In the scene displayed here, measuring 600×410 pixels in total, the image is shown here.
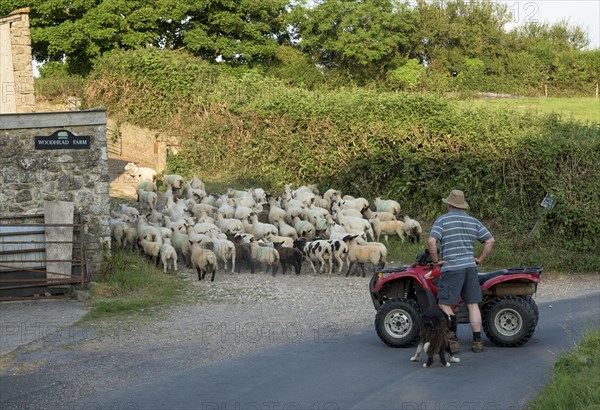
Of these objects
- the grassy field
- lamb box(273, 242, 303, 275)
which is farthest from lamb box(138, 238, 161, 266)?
the grassy field

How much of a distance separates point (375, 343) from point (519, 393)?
9.29 feet

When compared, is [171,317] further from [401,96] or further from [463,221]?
[401,96]

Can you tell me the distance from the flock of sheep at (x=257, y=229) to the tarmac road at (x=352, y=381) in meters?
5.83

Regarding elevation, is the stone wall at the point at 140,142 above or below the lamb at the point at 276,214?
above

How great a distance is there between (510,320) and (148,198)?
13.0m

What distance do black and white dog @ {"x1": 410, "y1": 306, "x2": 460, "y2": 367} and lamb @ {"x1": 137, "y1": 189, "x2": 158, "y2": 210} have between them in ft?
43.1

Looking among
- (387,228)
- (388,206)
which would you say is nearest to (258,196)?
(388,206)

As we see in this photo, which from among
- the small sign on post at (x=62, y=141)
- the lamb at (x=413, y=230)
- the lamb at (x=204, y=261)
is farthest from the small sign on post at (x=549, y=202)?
the small sign on post at (x=62, y=141)

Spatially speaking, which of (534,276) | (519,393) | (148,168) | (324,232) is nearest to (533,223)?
A: (324,232)

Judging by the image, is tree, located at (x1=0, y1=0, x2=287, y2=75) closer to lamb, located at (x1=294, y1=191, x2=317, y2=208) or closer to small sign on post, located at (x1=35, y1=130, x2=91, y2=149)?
lamb, located at (x1=294, y1=191, x2=317, y2=208)

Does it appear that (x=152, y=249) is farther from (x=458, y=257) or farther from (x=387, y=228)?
(x=458, y=257)

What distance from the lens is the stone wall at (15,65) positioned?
883 inches

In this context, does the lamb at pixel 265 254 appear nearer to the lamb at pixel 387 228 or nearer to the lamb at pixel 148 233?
the lamb at pixel 148 233

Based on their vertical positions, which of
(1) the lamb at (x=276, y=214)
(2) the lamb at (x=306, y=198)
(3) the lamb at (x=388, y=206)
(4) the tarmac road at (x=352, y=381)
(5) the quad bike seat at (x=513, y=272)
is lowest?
(4) the tarmac road at (x=352, y=381)
